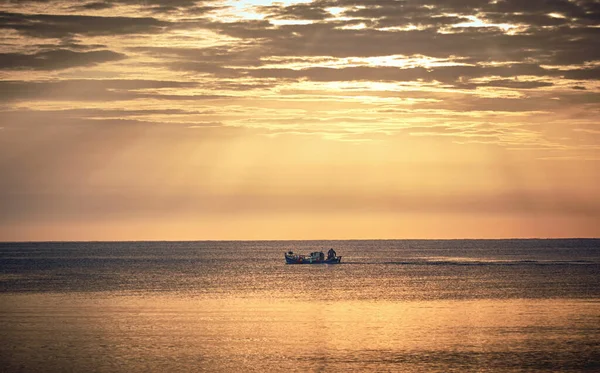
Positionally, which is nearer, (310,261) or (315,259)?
Result: (310,261)

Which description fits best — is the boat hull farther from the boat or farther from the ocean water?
the ocean water

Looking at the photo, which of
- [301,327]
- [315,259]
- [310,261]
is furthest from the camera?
[315,259]

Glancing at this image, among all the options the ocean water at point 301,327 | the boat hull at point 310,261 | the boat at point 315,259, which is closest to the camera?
the ocean water at point 301,327

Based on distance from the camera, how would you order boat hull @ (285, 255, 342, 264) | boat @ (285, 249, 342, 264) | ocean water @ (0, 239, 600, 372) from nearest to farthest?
ocean water @ (0, 239, 600, 372) < boat hull @ (285, 255, 342, 264) < boat @ (285, 249, 342, 264)

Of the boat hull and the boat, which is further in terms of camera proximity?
the boat

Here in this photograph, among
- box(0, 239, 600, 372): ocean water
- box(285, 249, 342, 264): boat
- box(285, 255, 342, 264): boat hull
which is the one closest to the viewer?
box(0, 239, 600, 372): ocean water

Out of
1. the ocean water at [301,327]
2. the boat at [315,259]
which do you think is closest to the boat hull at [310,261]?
the boat at [315,259]

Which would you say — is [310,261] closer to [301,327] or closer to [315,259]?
[315,259]

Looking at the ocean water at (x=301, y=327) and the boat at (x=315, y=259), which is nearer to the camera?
the ocean water at (x=301, y=327)

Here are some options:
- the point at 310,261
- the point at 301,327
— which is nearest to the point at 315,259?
the point at 310,261

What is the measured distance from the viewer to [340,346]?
54.7 meters

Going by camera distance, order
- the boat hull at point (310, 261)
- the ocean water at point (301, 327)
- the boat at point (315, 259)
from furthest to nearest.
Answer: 1. the boat at point (315, 259)
2. the boat hull at point (310, 261)
3. the ocean water at point (301, 327)

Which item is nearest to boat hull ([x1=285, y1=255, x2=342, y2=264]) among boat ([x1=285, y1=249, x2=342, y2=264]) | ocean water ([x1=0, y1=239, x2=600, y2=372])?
boat ([x1=285, y1=249, x2=342, y2=264])

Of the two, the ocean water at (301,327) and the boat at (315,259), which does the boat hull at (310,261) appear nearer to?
the boat at (315,259)
